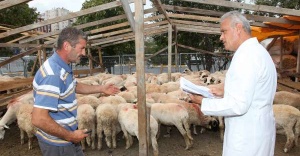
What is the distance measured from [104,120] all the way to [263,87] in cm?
459

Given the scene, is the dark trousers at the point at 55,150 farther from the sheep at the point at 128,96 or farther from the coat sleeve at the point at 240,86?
the sheep at the point at 128,96

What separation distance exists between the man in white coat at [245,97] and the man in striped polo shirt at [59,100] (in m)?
1.33

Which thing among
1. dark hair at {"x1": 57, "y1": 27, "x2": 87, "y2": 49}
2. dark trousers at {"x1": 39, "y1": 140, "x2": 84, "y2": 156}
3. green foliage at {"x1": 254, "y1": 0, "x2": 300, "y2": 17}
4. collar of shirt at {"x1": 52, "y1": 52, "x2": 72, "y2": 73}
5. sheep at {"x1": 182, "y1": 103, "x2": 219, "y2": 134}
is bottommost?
sheep at {"x1": 182, "y1": 103, "x2": 219, "y2": 134}

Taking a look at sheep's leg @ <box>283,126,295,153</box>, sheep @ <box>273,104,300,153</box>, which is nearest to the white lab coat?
sheep @ <box>273,104,300,153</box>

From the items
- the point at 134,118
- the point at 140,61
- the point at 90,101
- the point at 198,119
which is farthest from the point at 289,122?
the point at 90,101

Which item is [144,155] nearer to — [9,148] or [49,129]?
[49,129]

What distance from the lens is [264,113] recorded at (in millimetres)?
2264

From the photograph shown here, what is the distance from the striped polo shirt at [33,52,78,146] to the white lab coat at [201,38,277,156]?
1.35m

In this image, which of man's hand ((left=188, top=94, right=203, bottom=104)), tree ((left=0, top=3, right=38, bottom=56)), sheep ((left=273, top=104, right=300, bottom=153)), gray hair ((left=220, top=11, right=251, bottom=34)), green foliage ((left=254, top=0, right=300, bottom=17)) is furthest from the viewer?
green foliage ((left=254, top=0, right=300, bottom=17))

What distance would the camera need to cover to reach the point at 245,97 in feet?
6.87

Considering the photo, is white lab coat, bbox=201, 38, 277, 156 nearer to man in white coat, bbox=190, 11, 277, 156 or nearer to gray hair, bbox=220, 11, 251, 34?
man in white coat, bbox=190, 11, 277, 156

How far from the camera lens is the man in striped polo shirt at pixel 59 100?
2.32 metres

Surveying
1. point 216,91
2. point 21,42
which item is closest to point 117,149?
point 216,91

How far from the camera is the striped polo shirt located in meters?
2.35
